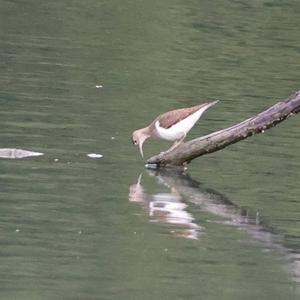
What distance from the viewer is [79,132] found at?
16688 mm

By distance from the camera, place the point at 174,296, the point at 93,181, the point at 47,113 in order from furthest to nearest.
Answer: the point at 47,113
the point at 93,181
the point at 174,296

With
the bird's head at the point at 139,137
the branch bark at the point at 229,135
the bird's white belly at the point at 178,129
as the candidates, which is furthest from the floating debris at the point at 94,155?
the bird's white belly at the point at 178,129

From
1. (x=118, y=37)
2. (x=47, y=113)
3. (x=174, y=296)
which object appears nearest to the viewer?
(x=174, y=296)

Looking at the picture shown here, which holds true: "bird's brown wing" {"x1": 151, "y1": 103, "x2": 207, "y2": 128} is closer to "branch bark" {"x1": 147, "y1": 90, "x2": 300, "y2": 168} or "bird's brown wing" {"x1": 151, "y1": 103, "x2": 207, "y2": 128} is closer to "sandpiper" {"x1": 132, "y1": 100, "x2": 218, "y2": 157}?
"sandpiper" {"x1": 132, "y1": 100, "x2": 218, "y2": 157}

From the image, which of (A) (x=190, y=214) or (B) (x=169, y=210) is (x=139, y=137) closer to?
(B) (x=169, y=210)

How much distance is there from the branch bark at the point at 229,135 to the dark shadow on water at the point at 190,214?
219 mm

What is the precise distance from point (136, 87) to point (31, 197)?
808cm

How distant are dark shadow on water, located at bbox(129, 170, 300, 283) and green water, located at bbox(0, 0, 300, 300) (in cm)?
2

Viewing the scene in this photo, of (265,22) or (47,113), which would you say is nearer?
(47,113)

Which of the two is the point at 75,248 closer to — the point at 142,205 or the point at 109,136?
the point at 142,205

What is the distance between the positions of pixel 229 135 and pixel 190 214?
2.11m

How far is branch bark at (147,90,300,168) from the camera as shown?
14367 millimetres

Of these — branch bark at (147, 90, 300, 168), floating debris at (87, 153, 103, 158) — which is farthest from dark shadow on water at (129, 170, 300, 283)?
floating debris at (87, 153, 103, 158)

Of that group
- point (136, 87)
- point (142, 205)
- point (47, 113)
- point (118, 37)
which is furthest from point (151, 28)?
point (142, 205)
